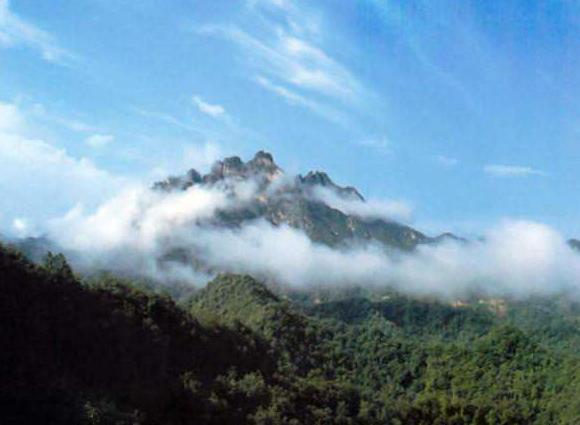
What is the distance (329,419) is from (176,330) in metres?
13.9

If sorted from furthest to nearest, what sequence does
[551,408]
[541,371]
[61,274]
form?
[541,371] → [551,408] → [61,274]

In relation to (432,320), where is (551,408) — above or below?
below

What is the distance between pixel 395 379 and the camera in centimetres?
10125

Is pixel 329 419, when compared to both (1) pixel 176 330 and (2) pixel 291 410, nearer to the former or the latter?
(2) pixel 291 410

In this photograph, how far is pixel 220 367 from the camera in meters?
57.3

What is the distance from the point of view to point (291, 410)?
53.3 meters

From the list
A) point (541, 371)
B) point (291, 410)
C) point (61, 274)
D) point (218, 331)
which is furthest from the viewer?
point (541, 371)

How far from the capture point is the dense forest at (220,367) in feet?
131

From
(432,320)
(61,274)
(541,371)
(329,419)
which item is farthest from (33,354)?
(432,320)

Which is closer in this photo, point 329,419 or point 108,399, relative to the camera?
point 108,399

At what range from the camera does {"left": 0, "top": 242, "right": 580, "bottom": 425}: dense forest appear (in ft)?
131

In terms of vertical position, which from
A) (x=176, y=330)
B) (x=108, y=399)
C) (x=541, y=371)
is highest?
(x=541, y=371)

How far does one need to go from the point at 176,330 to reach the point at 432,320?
13321cm

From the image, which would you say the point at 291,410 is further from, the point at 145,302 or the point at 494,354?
the point at 494,354
